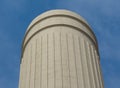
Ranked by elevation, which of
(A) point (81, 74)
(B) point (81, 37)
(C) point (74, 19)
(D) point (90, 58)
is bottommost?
(A) point (81, 74)

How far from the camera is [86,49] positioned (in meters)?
12.2

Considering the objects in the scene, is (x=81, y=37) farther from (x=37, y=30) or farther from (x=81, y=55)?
(x=37, y=30)

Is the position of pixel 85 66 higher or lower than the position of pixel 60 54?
lower

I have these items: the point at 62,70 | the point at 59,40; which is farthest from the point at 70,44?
the point at 62,70

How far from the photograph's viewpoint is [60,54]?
37.9ft

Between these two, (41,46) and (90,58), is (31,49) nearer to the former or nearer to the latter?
(41,46)

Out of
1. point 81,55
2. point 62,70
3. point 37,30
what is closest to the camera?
point 62,70

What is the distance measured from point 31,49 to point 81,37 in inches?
81.3

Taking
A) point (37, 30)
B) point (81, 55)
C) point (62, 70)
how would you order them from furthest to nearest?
point (37, 30) < point (81, 55) < point (62, 70)

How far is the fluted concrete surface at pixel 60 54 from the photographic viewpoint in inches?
432

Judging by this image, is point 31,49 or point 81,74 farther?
point 31,49

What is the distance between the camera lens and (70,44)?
1200 cm

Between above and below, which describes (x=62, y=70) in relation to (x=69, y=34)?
below

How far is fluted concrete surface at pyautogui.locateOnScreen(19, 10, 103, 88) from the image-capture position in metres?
11.0
